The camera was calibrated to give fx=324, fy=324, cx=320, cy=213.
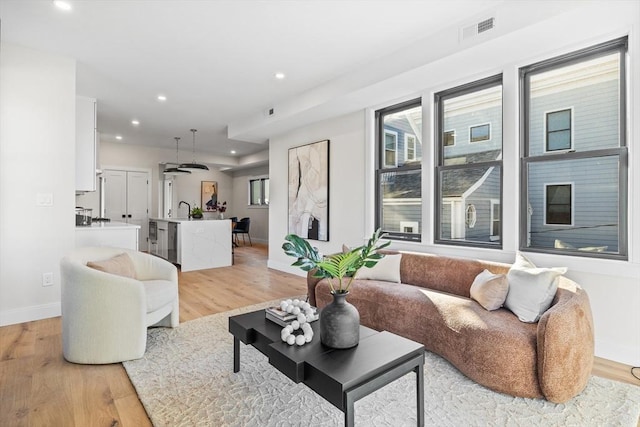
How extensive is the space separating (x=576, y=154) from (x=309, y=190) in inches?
135

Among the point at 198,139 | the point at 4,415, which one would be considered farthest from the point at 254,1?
the point at 198,139

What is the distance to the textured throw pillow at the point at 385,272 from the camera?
10.9 feet

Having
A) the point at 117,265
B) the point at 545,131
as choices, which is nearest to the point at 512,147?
the point at 545,131

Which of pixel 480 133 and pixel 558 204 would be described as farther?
pixel 480 133

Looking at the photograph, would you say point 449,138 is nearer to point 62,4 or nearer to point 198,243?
point 62,4

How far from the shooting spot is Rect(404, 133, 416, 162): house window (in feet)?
13.2

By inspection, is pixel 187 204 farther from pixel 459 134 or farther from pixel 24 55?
pixel 459 134

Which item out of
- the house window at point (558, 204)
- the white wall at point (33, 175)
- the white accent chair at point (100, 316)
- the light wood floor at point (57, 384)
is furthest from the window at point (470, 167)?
the white wall at point (33, 175)

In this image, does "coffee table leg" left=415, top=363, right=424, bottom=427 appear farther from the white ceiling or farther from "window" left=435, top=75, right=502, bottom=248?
the white ceiling

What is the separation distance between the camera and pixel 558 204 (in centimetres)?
291

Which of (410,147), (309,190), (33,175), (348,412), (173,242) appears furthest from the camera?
(173,242)

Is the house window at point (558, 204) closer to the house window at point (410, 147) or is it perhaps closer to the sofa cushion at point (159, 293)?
the house window at point (410, 147)

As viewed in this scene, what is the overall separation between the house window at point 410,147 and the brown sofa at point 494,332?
1531 mm

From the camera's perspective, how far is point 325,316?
5.61 feet
